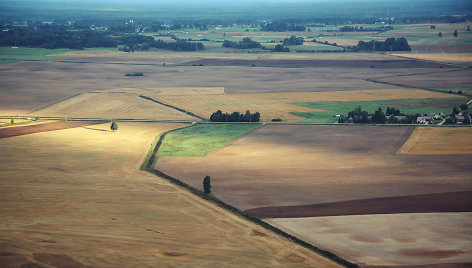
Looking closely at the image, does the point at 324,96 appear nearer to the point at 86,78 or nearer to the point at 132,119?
the point at 132,119

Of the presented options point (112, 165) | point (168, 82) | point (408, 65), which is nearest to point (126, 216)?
point (112, 165)

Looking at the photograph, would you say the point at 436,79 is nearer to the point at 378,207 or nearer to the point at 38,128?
the point at 38,128

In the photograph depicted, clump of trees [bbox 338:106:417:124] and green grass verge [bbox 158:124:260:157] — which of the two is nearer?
green grass verge [bbox 158:124:260:157]

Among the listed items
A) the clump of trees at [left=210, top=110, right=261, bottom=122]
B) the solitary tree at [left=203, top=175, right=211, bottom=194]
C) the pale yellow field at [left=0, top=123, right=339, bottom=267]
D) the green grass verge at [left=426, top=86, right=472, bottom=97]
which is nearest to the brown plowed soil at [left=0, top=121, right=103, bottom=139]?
the pale yellow field at [left=0, top=123, right=339, bottom=267]

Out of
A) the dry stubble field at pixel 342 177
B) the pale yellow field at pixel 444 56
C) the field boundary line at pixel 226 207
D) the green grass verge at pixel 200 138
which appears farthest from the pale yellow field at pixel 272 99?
the pale yellow field at pixel 444 56

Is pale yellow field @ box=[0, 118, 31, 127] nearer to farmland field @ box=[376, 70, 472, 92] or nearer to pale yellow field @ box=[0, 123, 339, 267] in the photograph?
pale yellow field @ box=[0, 123, 339, 267]

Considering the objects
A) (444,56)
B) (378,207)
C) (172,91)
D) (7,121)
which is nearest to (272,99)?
(172,91)

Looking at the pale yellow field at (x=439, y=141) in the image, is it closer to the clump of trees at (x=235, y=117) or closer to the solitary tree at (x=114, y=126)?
the clump of trees at (x=235, y=117)
